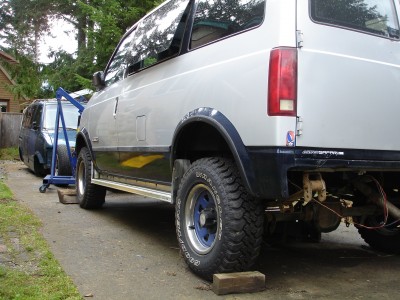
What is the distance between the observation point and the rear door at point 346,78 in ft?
9.61

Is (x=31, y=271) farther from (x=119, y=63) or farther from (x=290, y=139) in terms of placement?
(x=119, y=63)

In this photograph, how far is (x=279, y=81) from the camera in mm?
2885

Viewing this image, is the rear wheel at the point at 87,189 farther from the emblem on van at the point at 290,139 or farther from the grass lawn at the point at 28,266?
the emblem on van at the point at 290,139

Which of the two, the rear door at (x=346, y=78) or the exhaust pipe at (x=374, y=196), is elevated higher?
the rear door at (x=346, y=78)

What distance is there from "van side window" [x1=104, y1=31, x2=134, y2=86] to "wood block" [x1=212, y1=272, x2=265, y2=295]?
122 inches

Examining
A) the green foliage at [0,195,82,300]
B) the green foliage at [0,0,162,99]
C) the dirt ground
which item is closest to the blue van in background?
the green foliage at [0,0,162,99]

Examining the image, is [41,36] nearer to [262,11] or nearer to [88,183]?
[88,183]

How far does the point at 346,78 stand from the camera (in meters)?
3.06

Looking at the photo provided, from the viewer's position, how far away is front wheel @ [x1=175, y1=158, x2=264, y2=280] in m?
3.19

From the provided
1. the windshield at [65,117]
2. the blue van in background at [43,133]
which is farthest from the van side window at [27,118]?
the windshield at [65,117]

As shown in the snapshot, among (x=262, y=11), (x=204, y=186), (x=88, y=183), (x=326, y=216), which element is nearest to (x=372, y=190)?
(x=326, y=216)

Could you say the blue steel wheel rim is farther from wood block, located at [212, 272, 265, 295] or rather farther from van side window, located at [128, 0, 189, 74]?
van side window, located at [128, 0, 189, 74]

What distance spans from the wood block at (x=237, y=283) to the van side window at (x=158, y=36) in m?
2.06

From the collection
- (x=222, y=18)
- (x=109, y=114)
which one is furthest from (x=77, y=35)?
(x=222, y=18)
